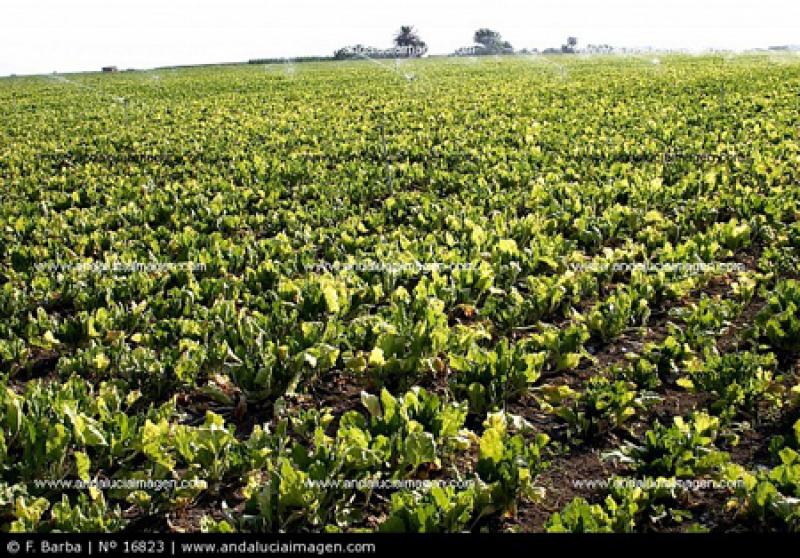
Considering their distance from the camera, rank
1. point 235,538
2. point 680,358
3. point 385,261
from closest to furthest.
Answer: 1. point 235,538
2. point 680,358
3. point 385,261

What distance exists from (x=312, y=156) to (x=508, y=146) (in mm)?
3476

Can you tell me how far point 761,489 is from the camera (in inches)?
132

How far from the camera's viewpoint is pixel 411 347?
4926 mm

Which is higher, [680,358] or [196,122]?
[196,122]

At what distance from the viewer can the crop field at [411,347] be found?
363 centimetres

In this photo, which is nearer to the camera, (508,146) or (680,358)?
(680,358)

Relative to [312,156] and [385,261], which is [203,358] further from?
[312,156]

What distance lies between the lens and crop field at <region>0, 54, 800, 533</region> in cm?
363

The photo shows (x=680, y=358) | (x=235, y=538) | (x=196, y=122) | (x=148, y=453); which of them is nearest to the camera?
(x=235, y=538)

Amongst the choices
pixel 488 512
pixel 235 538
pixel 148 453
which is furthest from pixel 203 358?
pixel 488 512

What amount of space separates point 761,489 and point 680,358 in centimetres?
158

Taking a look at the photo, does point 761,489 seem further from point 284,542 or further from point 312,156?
point 312,156

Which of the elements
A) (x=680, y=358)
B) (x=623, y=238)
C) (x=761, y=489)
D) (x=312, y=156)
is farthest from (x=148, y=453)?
(x=312, y=156)


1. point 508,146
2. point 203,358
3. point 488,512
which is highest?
point 508,146
